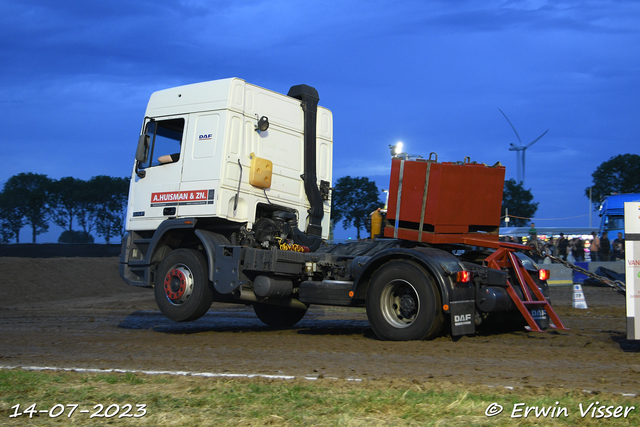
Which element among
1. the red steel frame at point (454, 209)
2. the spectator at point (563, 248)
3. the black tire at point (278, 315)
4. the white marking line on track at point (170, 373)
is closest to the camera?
the white marking line on track at point (170, 373)

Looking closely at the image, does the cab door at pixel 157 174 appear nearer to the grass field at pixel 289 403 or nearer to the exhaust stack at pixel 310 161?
the exhaust stack at pixel 310 161

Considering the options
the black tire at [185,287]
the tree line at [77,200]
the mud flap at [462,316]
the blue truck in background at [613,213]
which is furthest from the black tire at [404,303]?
the tree line at [77,200]

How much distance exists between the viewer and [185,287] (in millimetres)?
9383

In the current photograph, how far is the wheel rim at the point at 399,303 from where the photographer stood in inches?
310

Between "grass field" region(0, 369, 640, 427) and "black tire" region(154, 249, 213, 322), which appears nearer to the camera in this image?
"grass field" region(0, 369, 640, 427)

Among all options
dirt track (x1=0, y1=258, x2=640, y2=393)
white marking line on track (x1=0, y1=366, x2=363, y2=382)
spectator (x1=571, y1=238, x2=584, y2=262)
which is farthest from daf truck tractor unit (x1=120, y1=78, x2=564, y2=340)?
spectator (x1=571, y1=238, x2=584, y2=262)

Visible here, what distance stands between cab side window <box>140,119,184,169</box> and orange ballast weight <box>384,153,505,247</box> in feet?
12.0

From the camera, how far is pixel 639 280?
6.59 m

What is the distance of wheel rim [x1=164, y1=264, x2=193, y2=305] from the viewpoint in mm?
9391

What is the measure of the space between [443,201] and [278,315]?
177 inches

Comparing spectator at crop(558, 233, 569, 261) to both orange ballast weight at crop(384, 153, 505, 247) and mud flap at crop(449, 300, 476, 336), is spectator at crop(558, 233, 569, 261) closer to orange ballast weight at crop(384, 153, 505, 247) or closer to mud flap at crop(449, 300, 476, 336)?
orange ballast weight at crop(384, 153, 505, 247)

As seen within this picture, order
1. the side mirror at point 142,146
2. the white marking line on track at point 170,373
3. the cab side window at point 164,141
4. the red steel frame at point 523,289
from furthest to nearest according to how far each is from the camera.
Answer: the side mirror at point 142,146, the cab side window at point 164,141, the red steel frame at point 523,289, the white marking line on track at point 170,373

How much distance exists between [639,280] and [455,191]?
8.52 feet

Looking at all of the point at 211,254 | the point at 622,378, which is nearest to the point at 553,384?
the point at 622,378
